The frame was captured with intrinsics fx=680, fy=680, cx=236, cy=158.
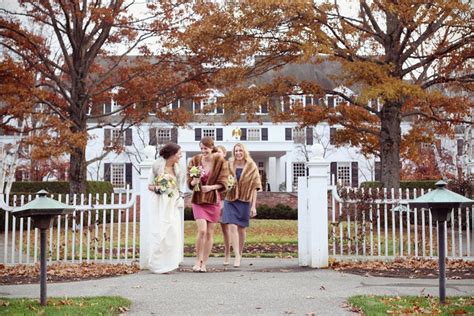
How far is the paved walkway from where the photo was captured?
6996 mm

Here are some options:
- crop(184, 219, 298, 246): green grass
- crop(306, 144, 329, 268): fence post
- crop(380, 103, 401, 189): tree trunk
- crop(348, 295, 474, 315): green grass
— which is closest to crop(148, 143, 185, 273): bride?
crop(306, 144, 329, 268): fence post

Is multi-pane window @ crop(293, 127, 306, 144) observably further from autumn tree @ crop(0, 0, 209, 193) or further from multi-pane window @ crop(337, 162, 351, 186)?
autumn tree @ crop(0, 0, 209, 193)

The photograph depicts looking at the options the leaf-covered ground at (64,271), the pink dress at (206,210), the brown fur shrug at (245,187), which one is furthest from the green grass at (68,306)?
the brown fur shrug at (245,187)

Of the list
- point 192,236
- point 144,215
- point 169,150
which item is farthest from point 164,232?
point 192,236

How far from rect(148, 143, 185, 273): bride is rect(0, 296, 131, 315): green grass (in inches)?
101

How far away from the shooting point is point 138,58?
22.0m

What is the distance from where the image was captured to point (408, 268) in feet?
34.1

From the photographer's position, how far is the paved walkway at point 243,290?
7.00 meters

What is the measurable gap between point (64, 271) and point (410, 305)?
5515 millimetres

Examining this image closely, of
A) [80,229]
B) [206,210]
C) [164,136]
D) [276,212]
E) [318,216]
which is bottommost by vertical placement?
[276,212]

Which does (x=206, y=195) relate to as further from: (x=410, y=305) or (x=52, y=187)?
(x=52, y=187)

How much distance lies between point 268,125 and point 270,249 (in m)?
37.0

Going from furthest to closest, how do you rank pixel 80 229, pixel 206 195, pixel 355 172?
pixel 355 172 → pixel 80 229 → pixel 206 195

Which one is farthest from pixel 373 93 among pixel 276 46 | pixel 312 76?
pixel 312 76
